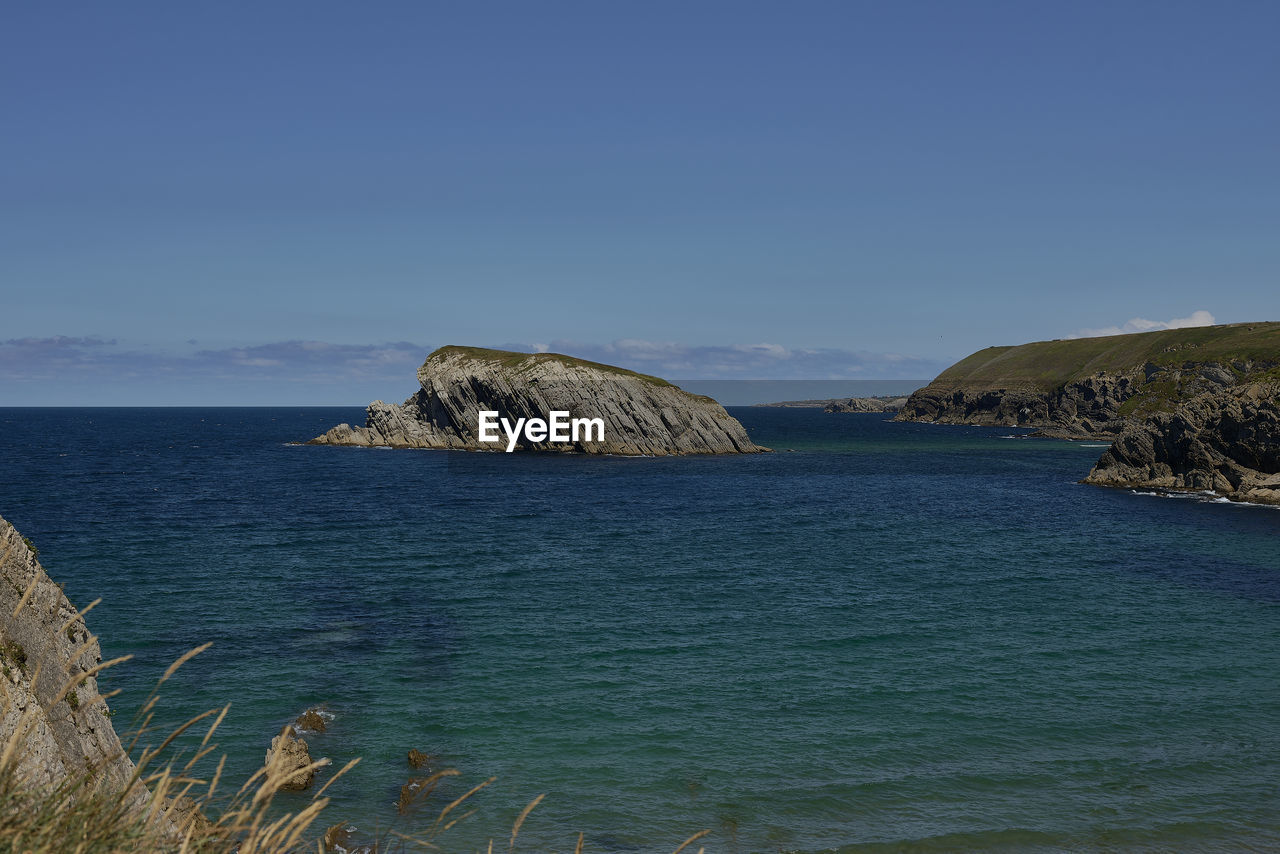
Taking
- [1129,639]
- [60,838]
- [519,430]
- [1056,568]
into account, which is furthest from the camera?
[519,430]

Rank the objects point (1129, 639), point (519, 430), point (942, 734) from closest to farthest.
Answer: point (942, 734)
point (1129, 639)
point (519, 430)

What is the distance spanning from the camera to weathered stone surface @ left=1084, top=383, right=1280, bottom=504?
7456 cm

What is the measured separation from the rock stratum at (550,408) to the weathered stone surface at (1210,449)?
59914mm

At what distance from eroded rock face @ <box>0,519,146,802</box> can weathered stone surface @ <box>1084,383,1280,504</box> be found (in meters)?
87.1

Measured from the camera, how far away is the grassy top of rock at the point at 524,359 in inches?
5418

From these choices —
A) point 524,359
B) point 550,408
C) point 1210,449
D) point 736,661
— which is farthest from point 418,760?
point 524,359

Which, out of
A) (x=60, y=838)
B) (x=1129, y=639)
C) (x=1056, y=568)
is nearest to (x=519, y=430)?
(x=1056, y=568)

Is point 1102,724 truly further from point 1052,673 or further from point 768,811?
point 768,811

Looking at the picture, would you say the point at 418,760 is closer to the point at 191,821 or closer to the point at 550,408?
the point at 191,821

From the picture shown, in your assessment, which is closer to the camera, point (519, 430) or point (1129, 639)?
point (1129, 639)

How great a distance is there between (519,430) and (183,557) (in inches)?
3531

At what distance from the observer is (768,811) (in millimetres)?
19141

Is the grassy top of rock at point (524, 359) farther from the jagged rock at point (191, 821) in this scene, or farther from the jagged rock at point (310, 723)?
the jagged rock at point (191, 821)

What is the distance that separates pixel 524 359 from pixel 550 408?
16.1 metres
